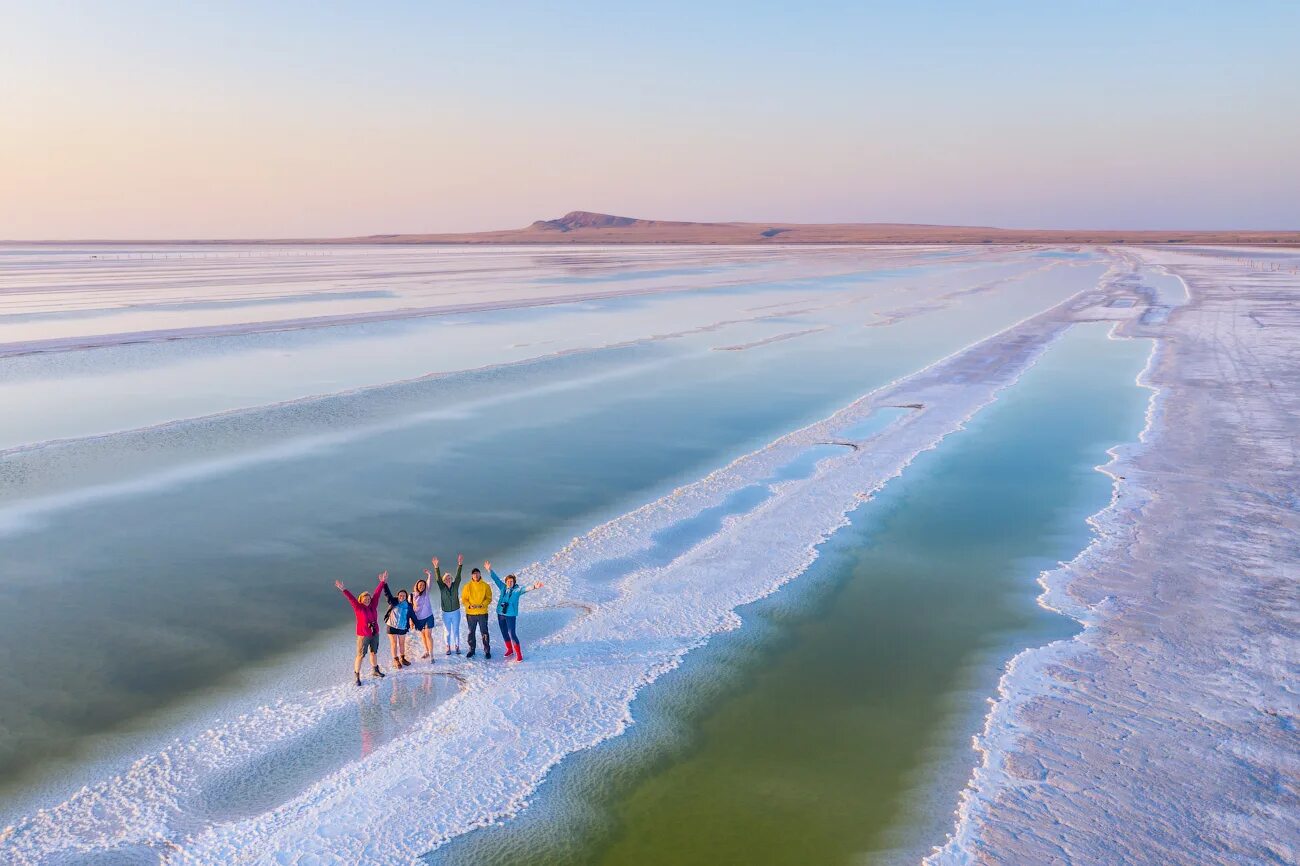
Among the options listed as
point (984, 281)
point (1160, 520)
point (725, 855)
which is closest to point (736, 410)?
point (1160, 520)

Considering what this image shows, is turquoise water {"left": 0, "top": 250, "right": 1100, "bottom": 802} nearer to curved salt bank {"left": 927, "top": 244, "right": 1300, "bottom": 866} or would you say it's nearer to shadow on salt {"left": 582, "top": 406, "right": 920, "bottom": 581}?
shadow on salt {"left": 582, "top": 406, "right": 920, "bottom": 581}

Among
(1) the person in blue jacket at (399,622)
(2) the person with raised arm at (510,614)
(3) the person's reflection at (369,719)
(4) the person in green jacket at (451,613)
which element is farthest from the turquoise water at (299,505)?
(4) the person in green jacket at (451,613)

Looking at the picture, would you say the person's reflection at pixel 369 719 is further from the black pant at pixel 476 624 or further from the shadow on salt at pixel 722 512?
the shadow on salt at pixel 722 512

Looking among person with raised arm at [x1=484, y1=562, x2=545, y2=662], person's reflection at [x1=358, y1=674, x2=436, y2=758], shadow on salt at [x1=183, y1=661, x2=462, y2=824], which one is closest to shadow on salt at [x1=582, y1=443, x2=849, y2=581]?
person with raised arm at [x1=484, y1=562, x2=545, y2=662]

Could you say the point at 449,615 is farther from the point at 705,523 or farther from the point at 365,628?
the point at 705,523

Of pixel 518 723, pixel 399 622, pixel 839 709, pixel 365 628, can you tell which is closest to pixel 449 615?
pixel 399 622
